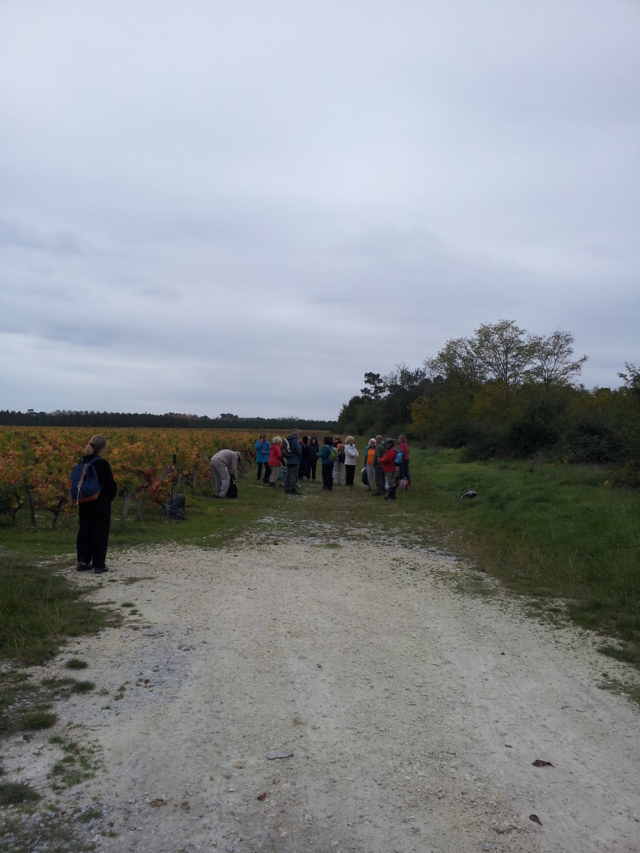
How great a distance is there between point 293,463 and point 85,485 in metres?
10.1

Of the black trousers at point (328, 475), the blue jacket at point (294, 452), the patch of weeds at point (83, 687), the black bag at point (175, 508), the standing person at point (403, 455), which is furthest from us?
the black trousers at point (328, 475)

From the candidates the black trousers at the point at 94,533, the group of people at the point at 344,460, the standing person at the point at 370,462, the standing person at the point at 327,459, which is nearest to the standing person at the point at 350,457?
the group of people at the point at 344,460

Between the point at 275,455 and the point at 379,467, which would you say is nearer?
the point at 379,467

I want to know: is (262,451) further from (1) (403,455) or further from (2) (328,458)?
(1) (403,455)

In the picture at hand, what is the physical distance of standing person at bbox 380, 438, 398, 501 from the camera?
1683 cm

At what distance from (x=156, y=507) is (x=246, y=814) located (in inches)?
488

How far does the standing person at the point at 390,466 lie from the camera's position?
16828 millimetres

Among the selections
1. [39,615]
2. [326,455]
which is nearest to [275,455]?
[326,455]

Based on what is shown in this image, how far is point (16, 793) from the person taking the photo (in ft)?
10.6

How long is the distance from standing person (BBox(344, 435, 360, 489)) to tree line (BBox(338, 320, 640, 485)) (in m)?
7.26

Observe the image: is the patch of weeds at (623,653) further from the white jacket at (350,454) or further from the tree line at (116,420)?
the tree line at (116,420)

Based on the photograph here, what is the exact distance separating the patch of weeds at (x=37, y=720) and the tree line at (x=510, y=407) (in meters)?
14.5

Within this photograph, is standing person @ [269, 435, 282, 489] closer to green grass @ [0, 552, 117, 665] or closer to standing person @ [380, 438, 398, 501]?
standing person @ [380, 438, 398, 501]

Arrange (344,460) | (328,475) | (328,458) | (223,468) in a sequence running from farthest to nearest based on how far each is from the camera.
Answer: (344,460) → (328,475) → (328,458) → (223,468)
